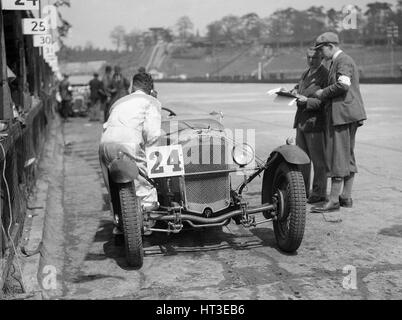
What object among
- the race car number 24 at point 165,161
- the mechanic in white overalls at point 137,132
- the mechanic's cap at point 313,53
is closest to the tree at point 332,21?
the mechanic's cap at point 313,53

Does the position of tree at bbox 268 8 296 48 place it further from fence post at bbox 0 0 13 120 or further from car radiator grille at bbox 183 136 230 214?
car radiator grille at bbox 183 136 230 214

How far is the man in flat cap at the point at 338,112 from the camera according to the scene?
6250 mm

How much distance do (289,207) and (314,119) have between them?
2.07m

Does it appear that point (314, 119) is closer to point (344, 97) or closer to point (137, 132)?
point (344, 97)

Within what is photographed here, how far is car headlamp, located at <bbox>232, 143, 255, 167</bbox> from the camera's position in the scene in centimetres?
517

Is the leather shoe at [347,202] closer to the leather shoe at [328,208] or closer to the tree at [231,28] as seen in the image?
the leather shoe at [328,208]

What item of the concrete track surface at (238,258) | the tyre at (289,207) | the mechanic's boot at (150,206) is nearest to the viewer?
the concrete track surface at (238,258)

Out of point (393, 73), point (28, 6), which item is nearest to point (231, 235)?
point (28, 6)

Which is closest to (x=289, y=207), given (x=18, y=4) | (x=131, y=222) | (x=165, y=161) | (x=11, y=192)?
(x=165, y=161)

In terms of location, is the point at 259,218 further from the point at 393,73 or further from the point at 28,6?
the point at 393,73

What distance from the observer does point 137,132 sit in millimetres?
5137

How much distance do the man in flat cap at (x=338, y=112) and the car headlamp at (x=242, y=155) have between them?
150cm

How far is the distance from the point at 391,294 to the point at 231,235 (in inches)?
80.8

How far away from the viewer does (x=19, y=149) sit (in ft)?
21.6
